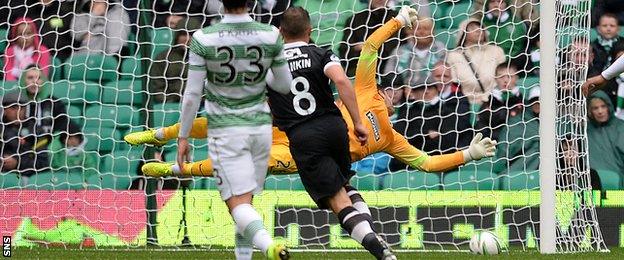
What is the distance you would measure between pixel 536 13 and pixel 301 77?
4452 mm

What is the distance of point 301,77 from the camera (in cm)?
803

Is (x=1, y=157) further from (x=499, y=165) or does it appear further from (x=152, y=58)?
(x=499, y=165)

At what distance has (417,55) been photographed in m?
12.1

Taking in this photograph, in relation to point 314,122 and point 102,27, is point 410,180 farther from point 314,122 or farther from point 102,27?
point 314,122

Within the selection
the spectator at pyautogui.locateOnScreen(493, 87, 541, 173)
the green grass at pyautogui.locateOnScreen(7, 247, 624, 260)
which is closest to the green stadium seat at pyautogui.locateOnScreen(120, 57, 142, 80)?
the green grass at pyautogui.locateOnScreen(7, 247, 624, 260)

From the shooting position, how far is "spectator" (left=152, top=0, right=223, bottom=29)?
1220 cm

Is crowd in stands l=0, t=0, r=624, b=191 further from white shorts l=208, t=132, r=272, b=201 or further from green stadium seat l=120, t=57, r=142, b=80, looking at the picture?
white shorts l=208, t=132, r=272, b=201

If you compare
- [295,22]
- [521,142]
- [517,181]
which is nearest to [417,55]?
[521,142]

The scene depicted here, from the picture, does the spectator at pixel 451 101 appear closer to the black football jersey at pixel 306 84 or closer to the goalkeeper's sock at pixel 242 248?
the black football jersey at pixel 306 84

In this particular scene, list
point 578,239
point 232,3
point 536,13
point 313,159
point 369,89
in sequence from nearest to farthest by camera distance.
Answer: point 232,3, point 313,159, point 369,89, point 578,239, point 536,13

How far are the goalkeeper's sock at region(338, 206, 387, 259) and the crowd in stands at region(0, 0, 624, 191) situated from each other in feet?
13.5

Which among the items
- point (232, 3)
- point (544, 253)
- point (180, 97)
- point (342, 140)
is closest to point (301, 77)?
point (342, 140)

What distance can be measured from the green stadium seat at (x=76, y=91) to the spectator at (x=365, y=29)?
2.48 meters

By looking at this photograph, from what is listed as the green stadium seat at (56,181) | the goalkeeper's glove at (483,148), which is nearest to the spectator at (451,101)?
the goalkeeper's glove at (483,148)
